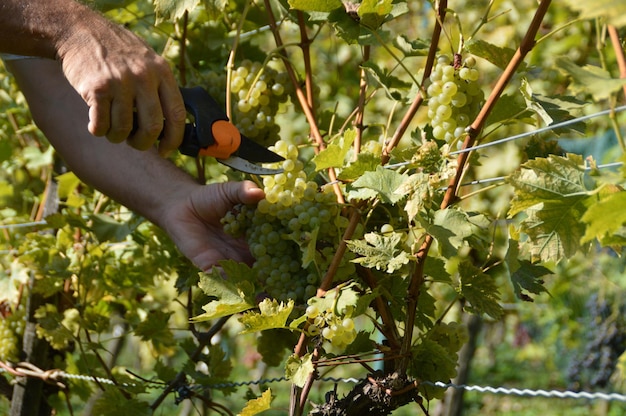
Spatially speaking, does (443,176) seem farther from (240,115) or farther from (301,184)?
(240,115)

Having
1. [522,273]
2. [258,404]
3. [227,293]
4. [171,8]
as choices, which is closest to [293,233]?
[227,293]

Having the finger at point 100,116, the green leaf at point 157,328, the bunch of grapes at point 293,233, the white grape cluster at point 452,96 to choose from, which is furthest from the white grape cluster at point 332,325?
the green leaf at point 157,328

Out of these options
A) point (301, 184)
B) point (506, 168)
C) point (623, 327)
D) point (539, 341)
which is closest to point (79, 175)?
point (301, 184)

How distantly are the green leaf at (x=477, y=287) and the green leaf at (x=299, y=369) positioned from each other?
27 cm

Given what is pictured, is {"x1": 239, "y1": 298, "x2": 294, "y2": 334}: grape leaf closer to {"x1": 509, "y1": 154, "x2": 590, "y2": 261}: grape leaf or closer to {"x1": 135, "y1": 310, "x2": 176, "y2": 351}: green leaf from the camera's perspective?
{"x1": 509, "y1": 154, "x2": 590, "y2": 261}: grape leaf

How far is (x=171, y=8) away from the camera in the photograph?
147 centimetres

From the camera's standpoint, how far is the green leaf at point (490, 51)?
49.4 inches

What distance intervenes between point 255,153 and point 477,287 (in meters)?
0.47

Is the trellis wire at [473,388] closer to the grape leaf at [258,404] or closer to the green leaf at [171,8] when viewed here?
the grape leaf at [258,404]

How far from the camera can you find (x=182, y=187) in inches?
69.0

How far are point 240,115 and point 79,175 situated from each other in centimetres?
56

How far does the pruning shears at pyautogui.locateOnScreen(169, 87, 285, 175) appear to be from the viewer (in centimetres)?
139

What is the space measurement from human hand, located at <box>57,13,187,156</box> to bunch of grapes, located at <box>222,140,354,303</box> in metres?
0.20

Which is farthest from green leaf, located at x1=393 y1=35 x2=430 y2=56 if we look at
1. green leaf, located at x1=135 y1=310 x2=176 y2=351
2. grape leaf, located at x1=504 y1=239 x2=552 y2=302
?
green leaf, located at x1=135 y1=310 x2=176 y2=351
